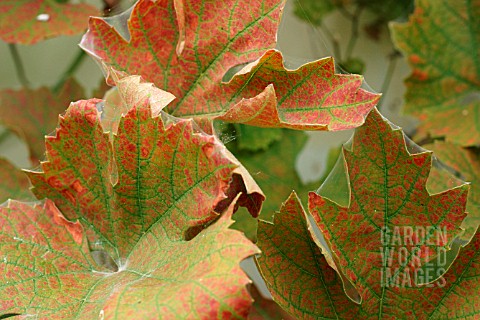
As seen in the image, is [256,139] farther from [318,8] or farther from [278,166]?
[318,8]

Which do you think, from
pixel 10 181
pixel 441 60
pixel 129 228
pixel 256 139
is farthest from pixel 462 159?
pixel 10 181

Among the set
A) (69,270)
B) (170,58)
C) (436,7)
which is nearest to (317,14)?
(436,7)

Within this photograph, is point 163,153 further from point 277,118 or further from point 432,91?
point 432,91

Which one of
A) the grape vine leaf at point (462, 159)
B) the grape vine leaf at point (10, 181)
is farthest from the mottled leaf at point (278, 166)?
the grape vine leaf at point (10, 181)

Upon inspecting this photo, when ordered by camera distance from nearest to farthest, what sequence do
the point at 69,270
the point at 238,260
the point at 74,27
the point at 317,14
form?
the point at 238,260 → the point at 69,270 → the point at 74,27 → the point at 317,14

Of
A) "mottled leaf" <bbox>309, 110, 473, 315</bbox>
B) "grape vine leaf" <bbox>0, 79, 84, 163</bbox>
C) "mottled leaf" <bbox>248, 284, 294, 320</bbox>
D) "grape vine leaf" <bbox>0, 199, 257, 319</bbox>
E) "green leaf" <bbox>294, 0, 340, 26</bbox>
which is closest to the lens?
"grape vine leaf" <bbox>0, 199, 257, 319</bbox>

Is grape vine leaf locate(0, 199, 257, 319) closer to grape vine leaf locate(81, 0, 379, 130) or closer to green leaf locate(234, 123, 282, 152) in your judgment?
grape vine leaf locate(81, 0, 379, 130)

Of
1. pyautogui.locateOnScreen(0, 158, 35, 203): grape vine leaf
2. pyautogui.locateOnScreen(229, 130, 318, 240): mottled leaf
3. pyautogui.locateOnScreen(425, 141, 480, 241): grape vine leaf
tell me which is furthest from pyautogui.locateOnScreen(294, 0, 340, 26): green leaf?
pyautogui.locateOnScreen(0, 158, 35, 203): grape vine leaf
